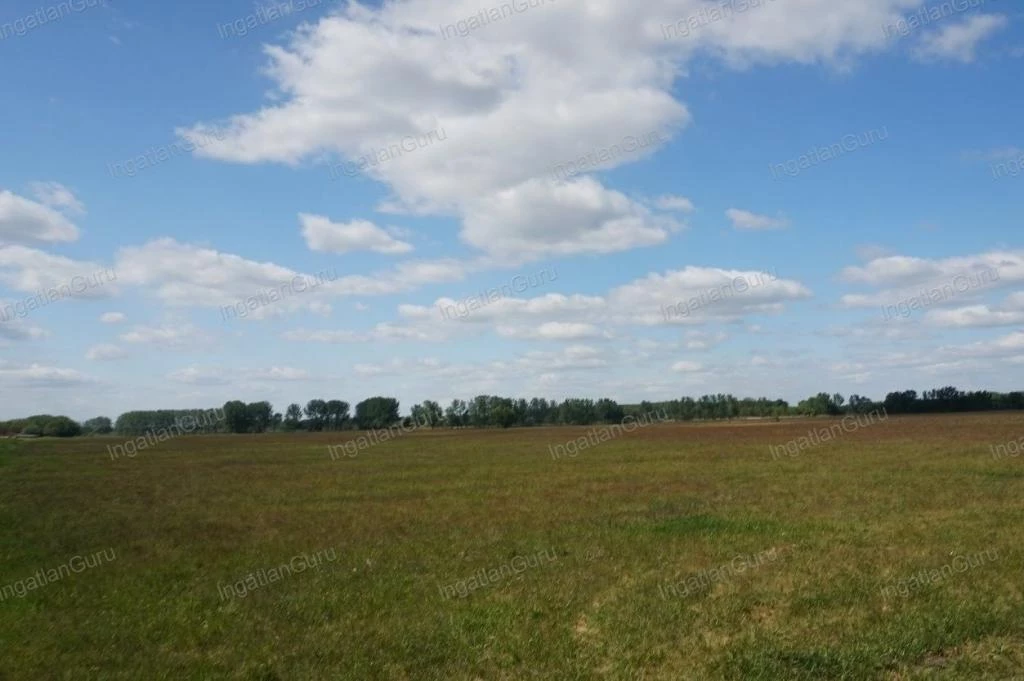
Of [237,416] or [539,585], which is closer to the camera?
[539,585]

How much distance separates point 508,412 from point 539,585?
146 m

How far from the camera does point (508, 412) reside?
158 m

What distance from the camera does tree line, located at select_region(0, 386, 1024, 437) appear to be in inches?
5359

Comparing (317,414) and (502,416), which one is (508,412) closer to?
(502,416)

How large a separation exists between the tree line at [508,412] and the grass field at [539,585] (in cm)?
12715

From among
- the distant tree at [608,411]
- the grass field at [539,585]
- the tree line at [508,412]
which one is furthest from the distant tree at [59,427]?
the grass field at [539,585]

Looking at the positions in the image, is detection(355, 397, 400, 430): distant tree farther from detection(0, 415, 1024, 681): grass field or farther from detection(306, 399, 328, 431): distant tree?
detection(0, 415, 1024, 681): grass field

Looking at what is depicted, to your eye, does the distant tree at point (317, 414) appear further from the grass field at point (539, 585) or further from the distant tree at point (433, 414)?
the grass field at point (539, 585)

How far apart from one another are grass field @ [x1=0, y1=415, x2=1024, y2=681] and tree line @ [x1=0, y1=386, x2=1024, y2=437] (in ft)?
417

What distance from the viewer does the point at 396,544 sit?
1630 cm

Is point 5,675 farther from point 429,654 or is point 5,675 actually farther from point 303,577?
point 303,577

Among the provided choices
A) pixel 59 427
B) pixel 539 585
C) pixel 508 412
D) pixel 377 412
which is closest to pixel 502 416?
pixel 508 412

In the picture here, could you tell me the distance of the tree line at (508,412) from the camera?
136m

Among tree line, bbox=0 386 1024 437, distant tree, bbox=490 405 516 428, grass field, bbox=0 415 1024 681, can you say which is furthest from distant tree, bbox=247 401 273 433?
grass field, bbox=0 415 1024 681
